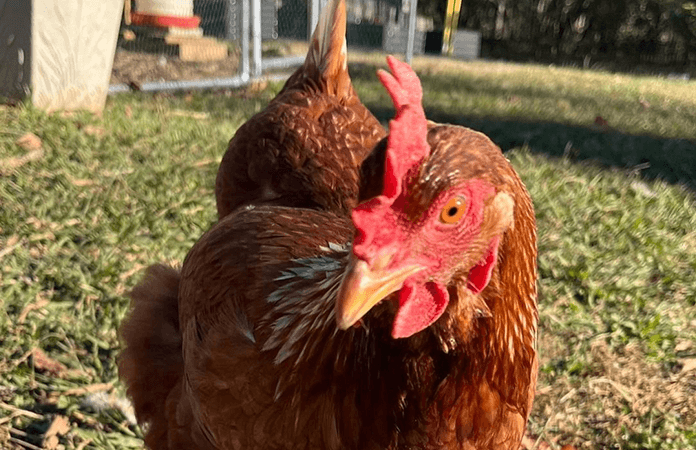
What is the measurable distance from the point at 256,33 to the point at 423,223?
5945mm

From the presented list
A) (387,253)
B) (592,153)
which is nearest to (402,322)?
(387,253)

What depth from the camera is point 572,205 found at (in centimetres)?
372

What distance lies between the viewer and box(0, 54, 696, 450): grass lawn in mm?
2309

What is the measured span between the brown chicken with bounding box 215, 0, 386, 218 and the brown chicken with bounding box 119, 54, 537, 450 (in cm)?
47

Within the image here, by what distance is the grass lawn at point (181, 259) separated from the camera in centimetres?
231

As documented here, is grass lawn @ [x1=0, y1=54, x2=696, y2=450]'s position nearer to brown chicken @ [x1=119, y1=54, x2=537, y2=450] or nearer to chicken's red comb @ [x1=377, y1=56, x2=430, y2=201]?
brown chicken @ [x1=119, y1=54, x2=537, y2=450]

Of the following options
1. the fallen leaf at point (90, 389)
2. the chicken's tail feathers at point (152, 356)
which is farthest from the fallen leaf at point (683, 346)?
the fallen leaf at point (90, 389)

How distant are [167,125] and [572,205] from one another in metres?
2.78

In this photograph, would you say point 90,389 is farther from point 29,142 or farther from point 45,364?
point 29,142

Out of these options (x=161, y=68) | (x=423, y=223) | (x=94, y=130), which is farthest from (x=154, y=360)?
(x=161, y=68)

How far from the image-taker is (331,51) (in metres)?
2.46

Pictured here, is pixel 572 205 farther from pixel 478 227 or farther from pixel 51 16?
pixel 51 16

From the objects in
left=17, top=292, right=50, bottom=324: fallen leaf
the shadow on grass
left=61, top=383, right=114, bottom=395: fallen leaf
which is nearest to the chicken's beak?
left=61, top=383, right=114, bottom=395: fallen leaf

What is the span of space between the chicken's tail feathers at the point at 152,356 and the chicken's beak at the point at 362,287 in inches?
43.5
